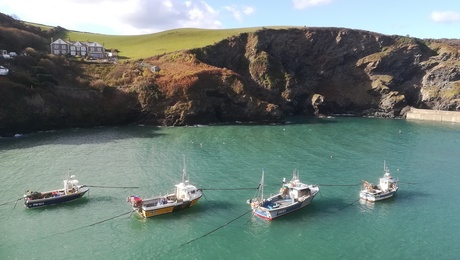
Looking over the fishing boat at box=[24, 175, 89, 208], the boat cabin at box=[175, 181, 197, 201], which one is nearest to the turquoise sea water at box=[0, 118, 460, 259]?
the fishing boat at box=[24, 175, 89, 208]

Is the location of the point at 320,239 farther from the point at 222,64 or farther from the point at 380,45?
the point at 380,45

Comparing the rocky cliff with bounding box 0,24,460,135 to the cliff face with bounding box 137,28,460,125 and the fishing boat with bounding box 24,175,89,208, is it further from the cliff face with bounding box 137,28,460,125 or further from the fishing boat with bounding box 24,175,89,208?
the fishing boat with bounding box 24,175,89,208

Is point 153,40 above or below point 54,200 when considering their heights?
above

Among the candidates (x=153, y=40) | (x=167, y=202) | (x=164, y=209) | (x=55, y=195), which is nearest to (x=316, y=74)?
(x=153, y=40)

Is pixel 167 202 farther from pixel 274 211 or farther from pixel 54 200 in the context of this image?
pixel 54 200

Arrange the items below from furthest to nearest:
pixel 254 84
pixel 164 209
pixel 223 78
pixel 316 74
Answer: pixel 316 74, pixel 254 84, pixel 223 78, pixel 164 209

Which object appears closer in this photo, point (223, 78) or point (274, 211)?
point (274, 211)

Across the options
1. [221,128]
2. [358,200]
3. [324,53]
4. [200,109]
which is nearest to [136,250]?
[358,200]
